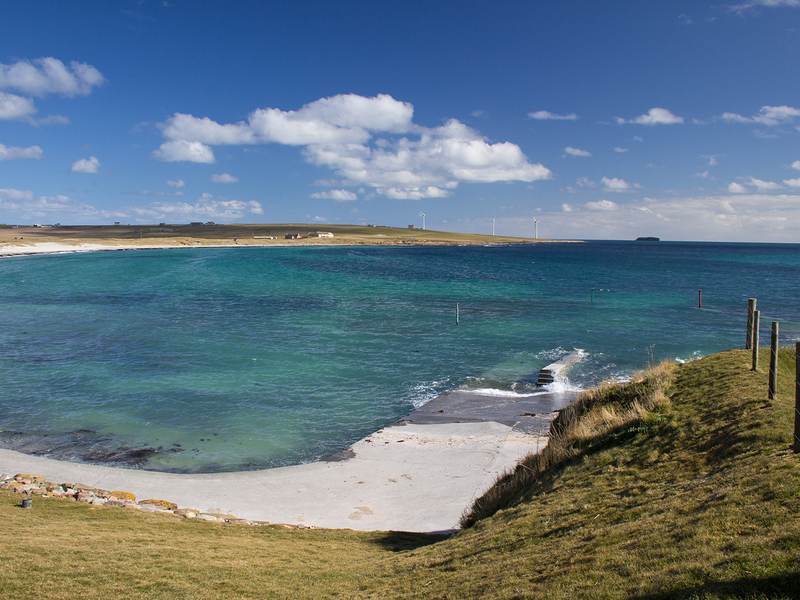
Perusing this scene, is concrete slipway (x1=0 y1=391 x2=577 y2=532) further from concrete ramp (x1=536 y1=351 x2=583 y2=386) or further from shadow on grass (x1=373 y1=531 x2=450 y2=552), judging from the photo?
concrete ramp (x1=536 y1=351 x2=583 y2=386)

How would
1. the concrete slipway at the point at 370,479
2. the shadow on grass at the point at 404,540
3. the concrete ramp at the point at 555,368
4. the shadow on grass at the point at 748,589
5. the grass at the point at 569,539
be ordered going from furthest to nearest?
the concrete ramp at the point at 555,368
the concrete slipway at the point at 370,479
the shadow on grass at the point at 404,540
the grass at the point at 569,539
the shadow on grass at the point at 748,589

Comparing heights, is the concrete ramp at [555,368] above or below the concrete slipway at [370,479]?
above

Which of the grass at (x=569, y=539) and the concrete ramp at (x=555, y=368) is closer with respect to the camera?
the grass at (x=569, y=539)

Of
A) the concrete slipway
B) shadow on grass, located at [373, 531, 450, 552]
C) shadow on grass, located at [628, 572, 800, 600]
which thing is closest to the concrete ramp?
the concrete slipway

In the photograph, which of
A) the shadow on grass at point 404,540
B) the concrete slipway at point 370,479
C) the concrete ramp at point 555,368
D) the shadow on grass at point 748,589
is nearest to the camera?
the shadow on grass at point 748,589

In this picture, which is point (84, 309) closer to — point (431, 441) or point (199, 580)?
point (431, 441)

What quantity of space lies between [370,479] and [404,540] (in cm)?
434

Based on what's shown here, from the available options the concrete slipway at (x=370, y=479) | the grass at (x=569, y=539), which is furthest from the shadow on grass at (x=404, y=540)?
the concrete slipway at (x=370, y=479)

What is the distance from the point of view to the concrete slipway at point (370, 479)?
12.1 m

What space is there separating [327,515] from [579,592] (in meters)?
8.39

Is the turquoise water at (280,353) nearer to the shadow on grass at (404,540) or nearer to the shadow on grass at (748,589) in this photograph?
the shadow on grass at (404,540)

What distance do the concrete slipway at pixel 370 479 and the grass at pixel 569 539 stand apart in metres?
1.90

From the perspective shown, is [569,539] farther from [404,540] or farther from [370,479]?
[370,479]

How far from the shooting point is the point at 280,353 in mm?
28969
